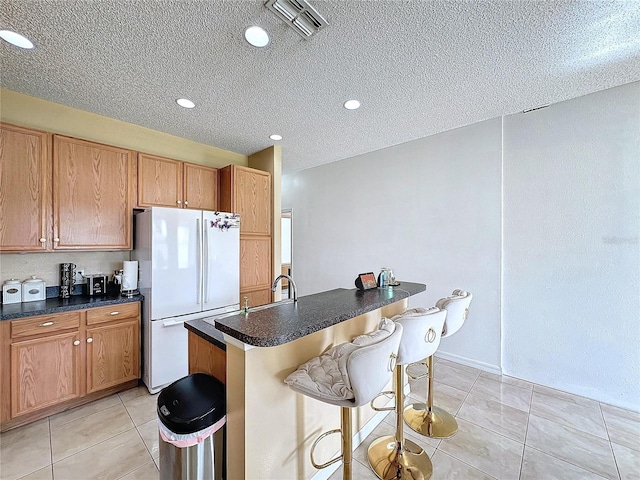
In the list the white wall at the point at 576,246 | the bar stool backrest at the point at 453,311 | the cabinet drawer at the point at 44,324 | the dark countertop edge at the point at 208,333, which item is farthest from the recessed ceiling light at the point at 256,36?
the white wall at the point at 576,246

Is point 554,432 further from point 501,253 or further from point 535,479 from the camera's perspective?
point 501,253

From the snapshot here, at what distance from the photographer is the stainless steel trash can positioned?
125cm

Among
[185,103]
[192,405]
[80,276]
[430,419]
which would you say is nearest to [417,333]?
[430,419]

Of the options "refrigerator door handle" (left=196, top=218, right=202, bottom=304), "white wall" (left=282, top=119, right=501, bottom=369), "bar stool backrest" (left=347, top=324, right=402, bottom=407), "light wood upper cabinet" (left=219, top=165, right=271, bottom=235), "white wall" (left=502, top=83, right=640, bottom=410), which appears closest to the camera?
"bar stool backrest" (left=347, top=324, right=402, bottom=407)

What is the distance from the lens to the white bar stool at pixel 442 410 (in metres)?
1.93

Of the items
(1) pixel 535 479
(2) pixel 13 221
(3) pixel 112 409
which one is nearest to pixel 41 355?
(3) pixel 112 409

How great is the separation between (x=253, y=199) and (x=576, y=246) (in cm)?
338

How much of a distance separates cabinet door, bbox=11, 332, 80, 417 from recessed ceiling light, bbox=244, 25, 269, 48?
2633mm

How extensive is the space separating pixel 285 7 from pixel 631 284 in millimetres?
3320

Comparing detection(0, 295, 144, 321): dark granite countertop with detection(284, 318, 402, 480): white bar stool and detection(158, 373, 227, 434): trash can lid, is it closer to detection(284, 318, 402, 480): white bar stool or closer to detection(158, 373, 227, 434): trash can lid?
detection(158, 373, 227, 434): trash can lid

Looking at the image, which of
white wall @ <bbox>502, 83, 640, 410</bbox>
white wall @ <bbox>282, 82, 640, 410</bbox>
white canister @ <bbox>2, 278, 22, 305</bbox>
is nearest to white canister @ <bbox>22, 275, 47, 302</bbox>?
white canister @ <bbox>2, 278, 22, 305</bbox>

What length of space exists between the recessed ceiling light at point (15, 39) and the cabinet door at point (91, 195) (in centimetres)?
79

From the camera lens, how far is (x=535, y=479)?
1.61 metres

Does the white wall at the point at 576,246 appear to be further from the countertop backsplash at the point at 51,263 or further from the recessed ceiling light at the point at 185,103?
the countertop backsplash at the point at 51,263
